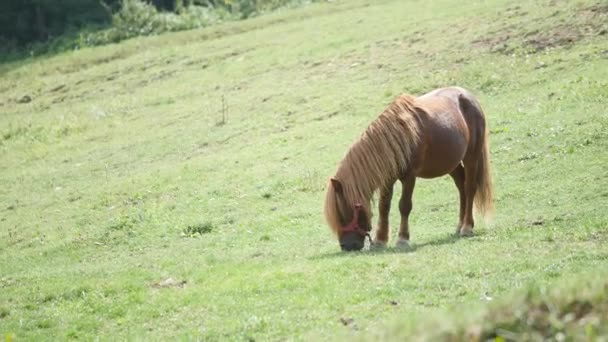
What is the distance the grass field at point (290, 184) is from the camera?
28.7 ft

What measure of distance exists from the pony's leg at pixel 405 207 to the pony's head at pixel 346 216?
553 millimetres

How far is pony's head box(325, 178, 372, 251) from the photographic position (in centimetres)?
1099

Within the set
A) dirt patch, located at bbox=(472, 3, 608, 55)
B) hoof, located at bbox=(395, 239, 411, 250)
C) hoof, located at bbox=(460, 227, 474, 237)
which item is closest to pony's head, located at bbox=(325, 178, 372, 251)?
hoof, located at bbox=(395, 239, 411, 250)

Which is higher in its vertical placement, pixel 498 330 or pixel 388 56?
pixel 498 330

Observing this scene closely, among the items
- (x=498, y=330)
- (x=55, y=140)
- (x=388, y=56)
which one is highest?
(x=498, y=330)

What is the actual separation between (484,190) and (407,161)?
5.99 ft

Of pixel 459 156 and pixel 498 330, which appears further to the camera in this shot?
pixel 459 156

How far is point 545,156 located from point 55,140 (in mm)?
16628

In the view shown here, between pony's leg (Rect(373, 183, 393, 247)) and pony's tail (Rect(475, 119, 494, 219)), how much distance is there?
1738 millimetres

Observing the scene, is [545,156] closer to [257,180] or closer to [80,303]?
[257,180]

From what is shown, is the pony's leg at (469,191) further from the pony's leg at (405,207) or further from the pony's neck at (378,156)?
the pony's neck at (378,156)

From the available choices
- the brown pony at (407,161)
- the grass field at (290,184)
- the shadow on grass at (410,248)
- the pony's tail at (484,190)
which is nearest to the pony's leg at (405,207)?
the brown pony at (407,161)

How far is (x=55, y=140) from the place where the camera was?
2739 centimetres

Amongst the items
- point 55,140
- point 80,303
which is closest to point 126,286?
point 80,303
